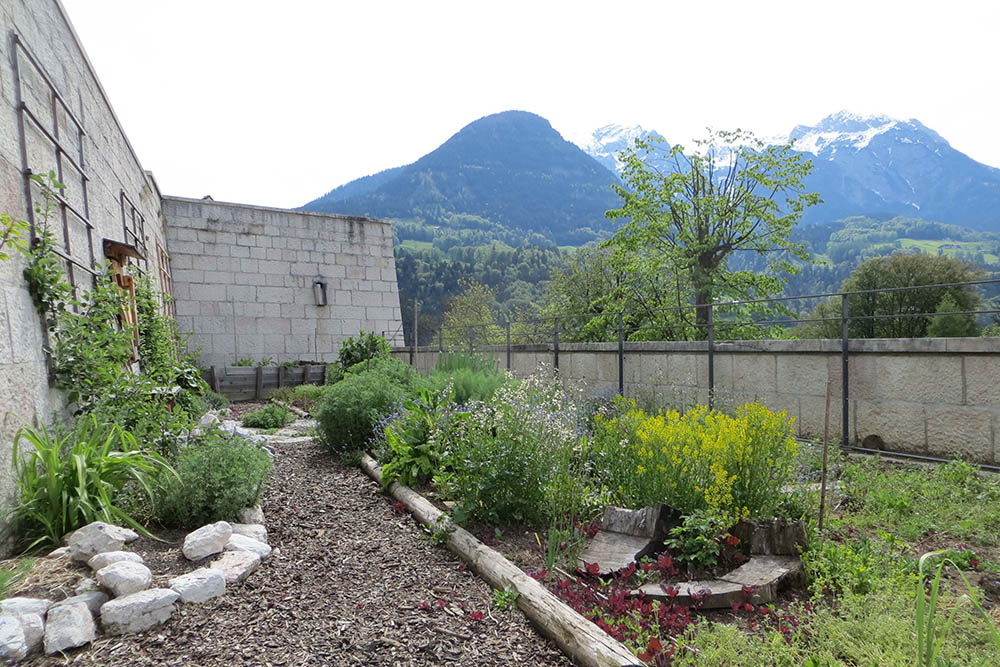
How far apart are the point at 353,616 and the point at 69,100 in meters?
4.69

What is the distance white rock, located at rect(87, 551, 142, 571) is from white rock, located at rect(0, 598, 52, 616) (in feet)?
0.87

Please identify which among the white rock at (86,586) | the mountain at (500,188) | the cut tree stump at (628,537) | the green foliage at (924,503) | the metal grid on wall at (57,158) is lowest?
the green foliage at (924,503)

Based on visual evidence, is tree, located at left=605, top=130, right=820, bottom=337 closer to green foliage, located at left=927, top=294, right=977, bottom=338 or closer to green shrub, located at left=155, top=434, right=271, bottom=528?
green foliage, located at left=927, top=294, right=977, bottom=338

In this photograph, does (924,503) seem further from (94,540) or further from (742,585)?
(94,540)

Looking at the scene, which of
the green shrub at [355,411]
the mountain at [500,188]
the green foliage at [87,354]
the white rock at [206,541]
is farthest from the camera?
the mountain at [500,188]

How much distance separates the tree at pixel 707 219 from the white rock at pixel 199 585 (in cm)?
1045

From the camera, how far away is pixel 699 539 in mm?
2680

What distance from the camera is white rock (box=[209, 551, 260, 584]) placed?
2771mm

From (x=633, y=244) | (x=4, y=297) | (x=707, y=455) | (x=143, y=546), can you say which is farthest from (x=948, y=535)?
(x=633, y=244)

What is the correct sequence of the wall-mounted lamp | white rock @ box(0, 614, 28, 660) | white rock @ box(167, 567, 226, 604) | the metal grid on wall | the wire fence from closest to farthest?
1. white rock @ box(0, 614, 28, 660)
2. white rock @ box(167, 567, 226, 604)
3. the metal grid on wall
4. the wire fence
5. the wall-mounted lamp

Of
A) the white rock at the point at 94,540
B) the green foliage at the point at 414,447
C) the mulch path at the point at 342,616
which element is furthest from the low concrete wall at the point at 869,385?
the white rock at the point at 94,540

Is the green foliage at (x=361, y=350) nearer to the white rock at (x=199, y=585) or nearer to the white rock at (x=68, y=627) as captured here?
the white rock at (x=199, y=585)

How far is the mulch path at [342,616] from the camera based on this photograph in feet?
7.14

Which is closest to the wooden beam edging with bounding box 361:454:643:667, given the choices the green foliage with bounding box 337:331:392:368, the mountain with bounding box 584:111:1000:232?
the green foliage with bounding box 337:331:392:368
